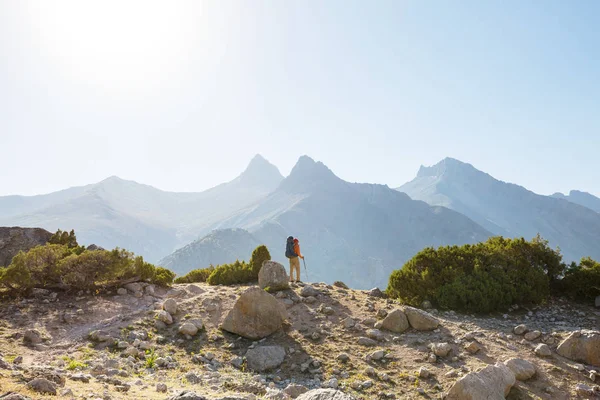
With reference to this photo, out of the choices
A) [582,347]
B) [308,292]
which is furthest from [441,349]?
[308,292]

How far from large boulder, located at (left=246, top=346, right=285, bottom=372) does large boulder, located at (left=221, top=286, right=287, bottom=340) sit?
1052mm

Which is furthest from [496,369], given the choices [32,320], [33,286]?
[33,286]

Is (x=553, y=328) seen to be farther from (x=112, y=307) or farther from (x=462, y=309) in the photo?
(x=112, y=307)

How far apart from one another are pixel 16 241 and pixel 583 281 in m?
27.6

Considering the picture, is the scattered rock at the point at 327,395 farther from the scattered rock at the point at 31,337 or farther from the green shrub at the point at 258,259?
the green shrub at the point at 258,259

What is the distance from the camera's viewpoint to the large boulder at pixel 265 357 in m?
9.39

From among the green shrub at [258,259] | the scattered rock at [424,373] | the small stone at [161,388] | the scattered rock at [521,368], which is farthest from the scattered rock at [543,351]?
the green shrub at [258,259]

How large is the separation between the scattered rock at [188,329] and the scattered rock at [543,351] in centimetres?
1043

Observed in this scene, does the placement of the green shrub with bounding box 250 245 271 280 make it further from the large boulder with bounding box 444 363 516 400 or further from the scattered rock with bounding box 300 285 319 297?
the large boulder with bounding box 444 363 516 400

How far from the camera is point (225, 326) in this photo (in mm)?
11477

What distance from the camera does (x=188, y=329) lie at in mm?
11000

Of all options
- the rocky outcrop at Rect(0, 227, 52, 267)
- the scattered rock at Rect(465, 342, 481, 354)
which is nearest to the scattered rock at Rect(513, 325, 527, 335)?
the scattered rock at Rect(465, 342, 481, 354)

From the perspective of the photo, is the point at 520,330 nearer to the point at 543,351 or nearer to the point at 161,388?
the point at 543,351

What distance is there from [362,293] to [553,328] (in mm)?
7185
